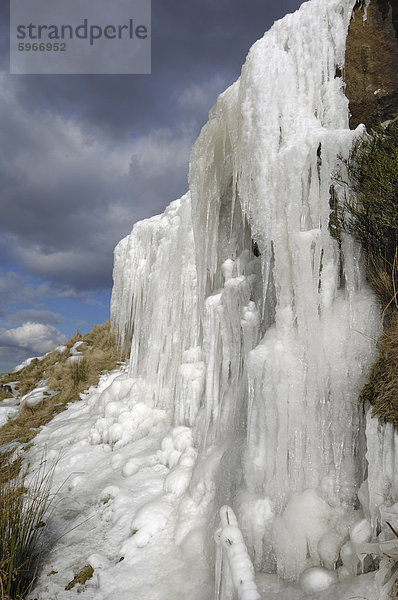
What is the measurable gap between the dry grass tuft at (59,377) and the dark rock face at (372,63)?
26.4ft

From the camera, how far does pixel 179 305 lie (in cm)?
674

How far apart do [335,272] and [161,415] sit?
4.09 m

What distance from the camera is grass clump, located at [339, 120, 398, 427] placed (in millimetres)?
2629

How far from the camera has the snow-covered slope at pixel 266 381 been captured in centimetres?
278

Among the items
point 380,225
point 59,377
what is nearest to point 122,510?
point 380,225

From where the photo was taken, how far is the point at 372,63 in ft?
14.3

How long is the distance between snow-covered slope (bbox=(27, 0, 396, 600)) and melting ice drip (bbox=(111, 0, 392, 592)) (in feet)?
0.04

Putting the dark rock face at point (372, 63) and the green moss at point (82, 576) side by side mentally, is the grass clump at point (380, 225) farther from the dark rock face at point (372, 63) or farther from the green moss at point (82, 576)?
the green moss at point (82, 576)

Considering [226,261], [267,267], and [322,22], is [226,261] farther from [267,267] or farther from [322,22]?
[322,22]

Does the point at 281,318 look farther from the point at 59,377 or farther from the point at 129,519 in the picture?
the point at 59,377

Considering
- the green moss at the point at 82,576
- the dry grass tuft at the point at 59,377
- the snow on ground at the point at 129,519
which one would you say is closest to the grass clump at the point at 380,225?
the snow on ground at the point at 129,519

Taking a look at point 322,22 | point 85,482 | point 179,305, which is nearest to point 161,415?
point 85,482

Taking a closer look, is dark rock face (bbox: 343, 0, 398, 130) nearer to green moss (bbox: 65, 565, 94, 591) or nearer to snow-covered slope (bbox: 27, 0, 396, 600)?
snow-covered slope (bbox: 27, 0, 396, 600)

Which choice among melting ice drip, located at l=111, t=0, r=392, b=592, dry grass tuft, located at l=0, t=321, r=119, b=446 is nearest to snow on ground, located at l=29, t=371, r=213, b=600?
melting ice drip, located at l=111, t=0, r=392, b=592
